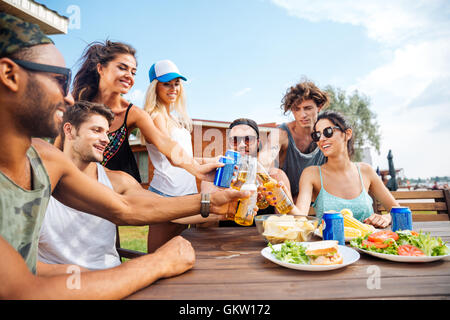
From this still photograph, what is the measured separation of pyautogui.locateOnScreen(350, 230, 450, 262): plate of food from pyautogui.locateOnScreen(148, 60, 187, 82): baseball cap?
2.21m

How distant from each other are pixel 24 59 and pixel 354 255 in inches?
61.8

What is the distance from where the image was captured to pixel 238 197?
1579 mm

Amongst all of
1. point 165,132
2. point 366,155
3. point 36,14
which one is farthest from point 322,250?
point 366,155

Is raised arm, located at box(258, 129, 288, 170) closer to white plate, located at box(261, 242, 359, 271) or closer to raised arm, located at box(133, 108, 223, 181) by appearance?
raised arm, located at box(133, 108, 223, 181)

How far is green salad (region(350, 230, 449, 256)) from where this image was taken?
1.23 meters

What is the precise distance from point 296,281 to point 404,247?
0.63 meters

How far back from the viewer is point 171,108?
9.61 feet

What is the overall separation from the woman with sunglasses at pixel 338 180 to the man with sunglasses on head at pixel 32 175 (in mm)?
1864

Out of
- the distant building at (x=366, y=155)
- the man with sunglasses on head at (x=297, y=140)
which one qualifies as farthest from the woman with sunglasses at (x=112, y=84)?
the distant building at (x=366, y=155)

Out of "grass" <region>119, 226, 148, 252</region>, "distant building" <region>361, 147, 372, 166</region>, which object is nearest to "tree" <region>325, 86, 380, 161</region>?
"distant building" <region>361, 147, 372, 166</region>

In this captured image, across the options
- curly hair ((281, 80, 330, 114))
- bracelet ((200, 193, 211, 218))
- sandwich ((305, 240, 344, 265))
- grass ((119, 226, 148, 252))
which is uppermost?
curly hair ((281, 80, 330, 114))

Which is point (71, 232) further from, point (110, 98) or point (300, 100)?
point (300, 100)

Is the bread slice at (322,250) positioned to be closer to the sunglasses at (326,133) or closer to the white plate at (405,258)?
the white plate at (405,258)

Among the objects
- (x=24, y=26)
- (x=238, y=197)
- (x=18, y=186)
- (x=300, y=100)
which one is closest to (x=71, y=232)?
(x=18, y=186)
